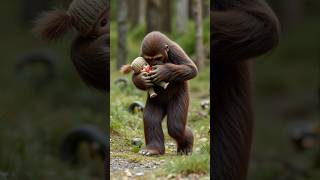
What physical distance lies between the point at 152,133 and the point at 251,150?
33 centimetres

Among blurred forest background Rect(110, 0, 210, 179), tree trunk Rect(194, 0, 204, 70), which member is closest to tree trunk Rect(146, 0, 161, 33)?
blurred forest background Rect(110, 0, 210, 179)

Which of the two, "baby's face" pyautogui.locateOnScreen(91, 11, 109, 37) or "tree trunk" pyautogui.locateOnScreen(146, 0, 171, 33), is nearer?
"baby's face" pyautogui.locateOnScreen(91, 11, 109, 37)

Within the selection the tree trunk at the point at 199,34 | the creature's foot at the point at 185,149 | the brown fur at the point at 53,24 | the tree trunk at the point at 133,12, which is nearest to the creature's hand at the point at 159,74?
the tree trunk at the point at 199,34

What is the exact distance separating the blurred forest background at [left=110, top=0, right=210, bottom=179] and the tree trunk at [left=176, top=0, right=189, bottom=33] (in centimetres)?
9

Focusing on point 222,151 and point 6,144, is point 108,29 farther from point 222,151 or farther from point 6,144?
point 6,144

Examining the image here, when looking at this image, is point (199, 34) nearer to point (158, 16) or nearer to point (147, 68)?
point (158, 16)

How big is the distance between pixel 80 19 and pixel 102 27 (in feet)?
0.24

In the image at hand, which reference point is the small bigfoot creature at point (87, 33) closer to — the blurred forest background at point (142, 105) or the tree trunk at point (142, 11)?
the blurred forest background at point (142, 105)

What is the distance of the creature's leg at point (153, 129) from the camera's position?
2145 millimetres

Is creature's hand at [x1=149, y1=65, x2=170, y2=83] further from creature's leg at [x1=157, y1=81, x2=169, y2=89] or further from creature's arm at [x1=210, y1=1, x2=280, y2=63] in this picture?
creature's arm at [x1=210, y1=1, x2=280, y2=63]

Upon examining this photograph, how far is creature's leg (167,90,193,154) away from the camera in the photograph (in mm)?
2141

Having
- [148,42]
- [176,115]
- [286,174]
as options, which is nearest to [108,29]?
[148,42]

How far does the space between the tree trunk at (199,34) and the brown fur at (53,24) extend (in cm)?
42

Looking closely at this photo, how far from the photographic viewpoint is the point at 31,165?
11.3ft
